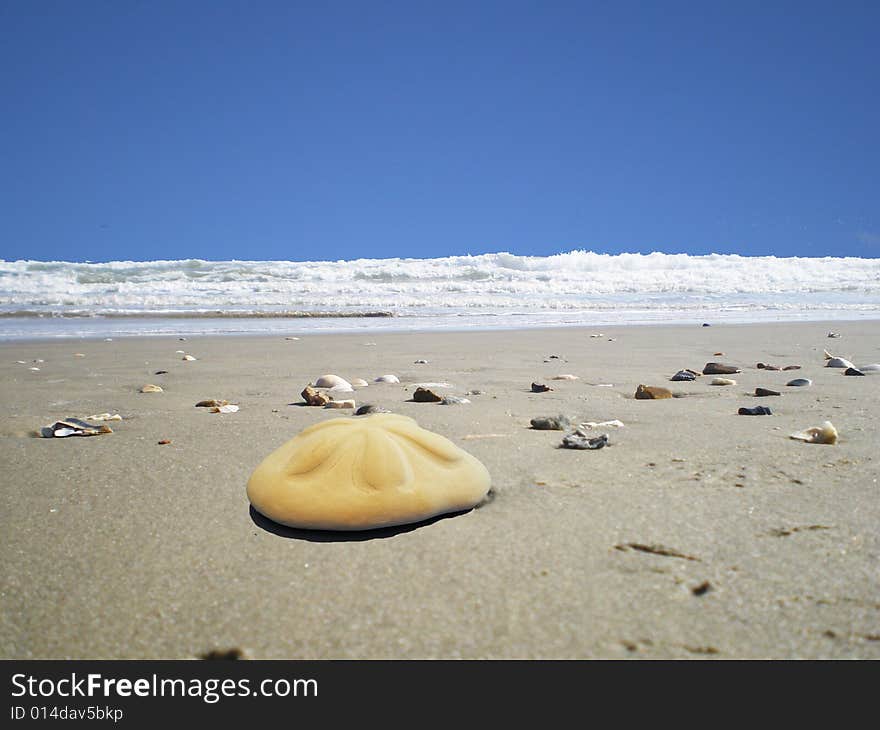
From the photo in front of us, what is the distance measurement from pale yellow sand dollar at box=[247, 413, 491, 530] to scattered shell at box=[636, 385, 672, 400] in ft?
5.28

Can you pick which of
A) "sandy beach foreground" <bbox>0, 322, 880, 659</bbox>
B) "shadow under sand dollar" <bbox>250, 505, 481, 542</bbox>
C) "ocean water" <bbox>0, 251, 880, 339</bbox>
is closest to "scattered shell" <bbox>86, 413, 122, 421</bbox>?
"sandy beach foreground" <bbox>0, 322, 880, 659</bbox>

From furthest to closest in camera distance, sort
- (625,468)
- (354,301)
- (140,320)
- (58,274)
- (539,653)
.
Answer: (58,274)
(354,301)
(140,320)
(625,468)
(539,653)

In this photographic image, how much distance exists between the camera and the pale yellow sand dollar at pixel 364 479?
144 cm

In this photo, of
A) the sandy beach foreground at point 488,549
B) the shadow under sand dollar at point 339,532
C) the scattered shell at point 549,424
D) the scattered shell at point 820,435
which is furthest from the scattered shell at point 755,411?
the shadow under sand dollar at point 339,532

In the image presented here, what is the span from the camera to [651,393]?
3.10m

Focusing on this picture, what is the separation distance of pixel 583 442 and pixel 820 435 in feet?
2.32

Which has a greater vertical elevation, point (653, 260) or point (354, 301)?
point (653, 260)

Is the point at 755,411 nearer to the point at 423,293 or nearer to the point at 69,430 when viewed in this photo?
the point at 69,430

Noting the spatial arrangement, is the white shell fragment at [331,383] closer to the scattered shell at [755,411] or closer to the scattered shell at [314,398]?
the scattered shell at [314,398]

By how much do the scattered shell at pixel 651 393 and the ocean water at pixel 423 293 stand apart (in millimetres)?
5786
